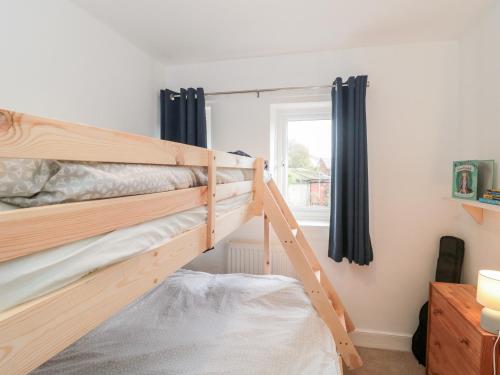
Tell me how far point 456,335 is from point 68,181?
6.10 feet

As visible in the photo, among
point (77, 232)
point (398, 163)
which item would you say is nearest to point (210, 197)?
point (77, 232)

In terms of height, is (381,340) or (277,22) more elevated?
(277,22)

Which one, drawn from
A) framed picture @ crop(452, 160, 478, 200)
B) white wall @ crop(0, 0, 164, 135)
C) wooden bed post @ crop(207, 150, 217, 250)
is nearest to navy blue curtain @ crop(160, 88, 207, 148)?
white wall @ crop(0, 0, 164, 135)

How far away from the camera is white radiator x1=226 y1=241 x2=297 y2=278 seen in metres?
2.39

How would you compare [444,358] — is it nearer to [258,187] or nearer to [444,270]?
[444,270]

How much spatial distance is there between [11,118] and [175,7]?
1.69 meters

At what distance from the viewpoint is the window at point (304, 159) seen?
2.53 m

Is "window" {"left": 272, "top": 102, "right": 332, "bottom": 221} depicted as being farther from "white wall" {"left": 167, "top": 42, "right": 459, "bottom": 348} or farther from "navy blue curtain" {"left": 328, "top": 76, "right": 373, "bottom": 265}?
"navy blue curtain" {"left": 328, "top": 76, "right": 373, "bottom": 265}

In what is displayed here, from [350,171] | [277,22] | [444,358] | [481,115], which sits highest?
[277,22]

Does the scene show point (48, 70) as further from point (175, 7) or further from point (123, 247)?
point (123, 247)

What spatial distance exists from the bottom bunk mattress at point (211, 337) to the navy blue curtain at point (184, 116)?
125cm

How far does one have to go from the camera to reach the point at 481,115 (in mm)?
1826

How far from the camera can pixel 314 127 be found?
254cm

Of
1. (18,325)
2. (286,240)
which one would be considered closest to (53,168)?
(18,325)
